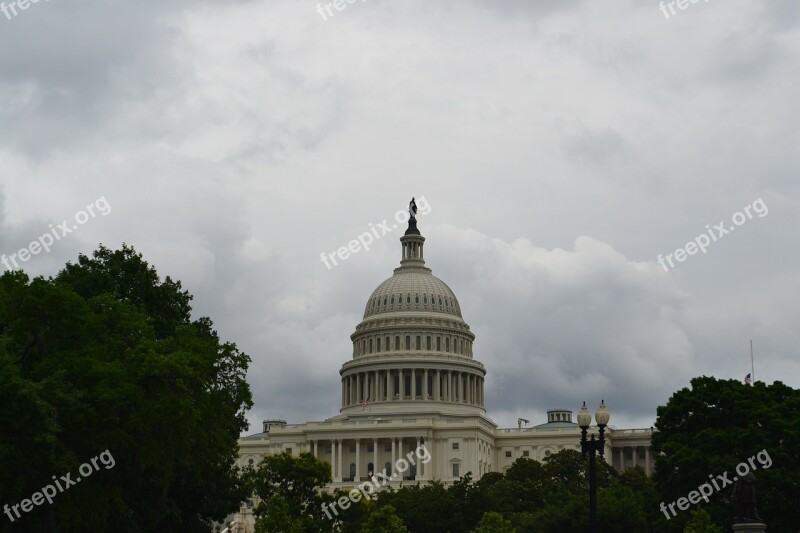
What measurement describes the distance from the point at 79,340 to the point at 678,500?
3907 centimetres

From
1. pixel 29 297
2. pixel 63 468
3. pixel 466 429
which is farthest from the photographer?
pixel 466 429

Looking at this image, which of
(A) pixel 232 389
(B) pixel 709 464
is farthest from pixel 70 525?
(B) pixel 709 464

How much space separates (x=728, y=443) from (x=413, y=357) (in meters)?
108

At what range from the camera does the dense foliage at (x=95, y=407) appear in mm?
53531

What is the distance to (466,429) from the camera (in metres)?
173

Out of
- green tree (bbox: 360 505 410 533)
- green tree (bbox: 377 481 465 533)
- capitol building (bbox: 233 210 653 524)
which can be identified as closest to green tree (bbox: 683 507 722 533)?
green tree (bbox: 360 505 410 533)

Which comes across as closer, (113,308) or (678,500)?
(113,308)

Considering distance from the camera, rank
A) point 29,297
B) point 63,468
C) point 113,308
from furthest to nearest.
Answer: point 113,308
point 29,297
point 63,468

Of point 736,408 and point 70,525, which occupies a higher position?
point 736,408

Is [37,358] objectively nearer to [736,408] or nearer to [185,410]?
[185,410]

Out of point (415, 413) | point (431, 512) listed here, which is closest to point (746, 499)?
point (431, 512)

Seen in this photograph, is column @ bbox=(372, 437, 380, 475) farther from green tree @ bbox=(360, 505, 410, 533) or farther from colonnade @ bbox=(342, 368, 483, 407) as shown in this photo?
green tree @ bbox=(360, 505, 410, 533)

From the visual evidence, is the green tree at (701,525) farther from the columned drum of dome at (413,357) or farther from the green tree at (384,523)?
the columned drum of dome at (413,357)

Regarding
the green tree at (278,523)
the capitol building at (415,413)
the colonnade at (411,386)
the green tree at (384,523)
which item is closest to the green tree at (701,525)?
the green tree at (384,523)
